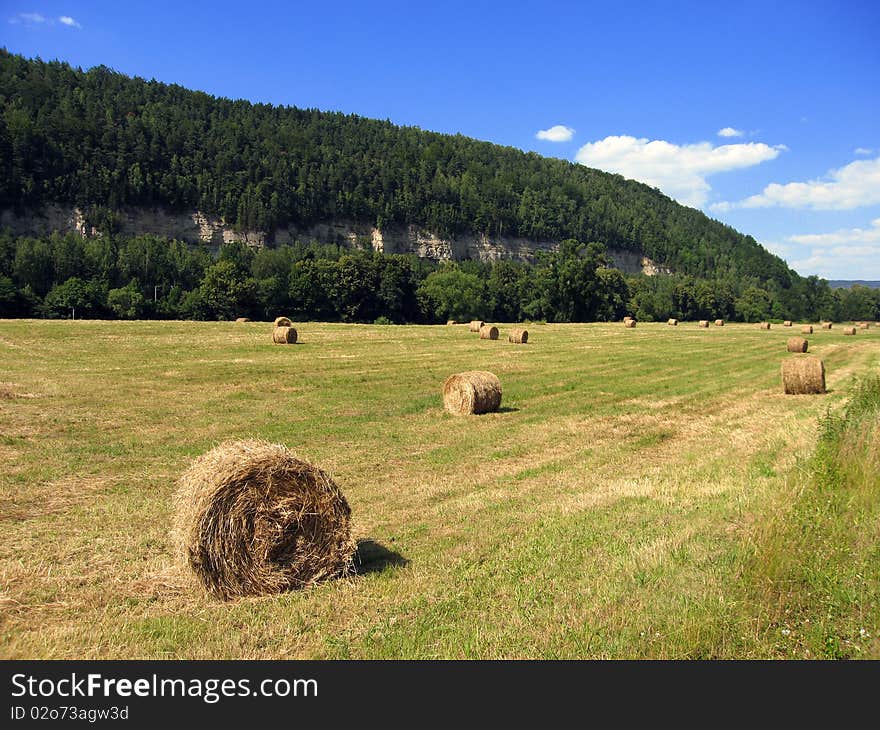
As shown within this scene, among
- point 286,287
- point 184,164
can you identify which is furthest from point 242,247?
point 184,164

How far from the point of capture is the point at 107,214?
443 feet

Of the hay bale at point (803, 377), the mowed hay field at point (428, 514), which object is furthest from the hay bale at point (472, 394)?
the hay bale at point (803, 377)

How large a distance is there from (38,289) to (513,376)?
259ft

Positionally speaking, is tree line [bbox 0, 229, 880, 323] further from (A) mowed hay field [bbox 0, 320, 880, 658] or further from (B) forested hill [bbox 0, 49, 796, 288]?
(A) mowed hay field [bbox 0, 320, 880, 658]

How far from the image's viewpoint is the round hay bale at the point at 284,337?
39344 mm

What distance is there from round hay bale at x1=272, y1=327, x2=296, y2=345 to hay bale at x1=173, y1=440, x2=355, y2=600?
32.8 meters

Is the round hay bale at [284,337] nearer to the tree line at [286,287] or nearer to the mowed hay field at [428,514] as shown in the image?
the mowed hay field at [428,514]

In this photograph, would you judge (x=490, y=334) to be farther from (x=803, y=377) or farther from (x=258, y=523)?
(x=258, y=523)

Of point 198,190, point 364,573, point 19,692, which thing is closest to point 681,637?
point 364,573

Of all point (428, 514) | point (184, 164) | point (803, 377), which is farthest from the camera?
point (184, 164)

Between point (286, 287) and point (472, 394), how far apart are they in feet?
254

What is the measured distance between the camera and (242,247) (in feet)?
404

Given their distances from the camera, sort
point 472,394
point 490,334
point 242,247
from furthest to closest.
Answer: point 242,247 < point 490,334 < point 472,394

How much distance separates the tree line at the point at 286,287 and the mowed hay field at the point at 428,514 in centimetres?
6055
